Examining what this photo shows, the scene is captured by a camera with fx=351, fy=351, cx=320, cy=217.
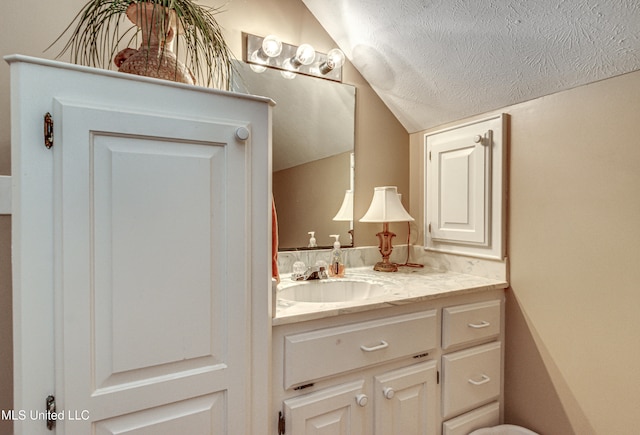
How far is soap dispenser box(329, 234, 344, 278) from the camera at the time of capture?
1.72 meters

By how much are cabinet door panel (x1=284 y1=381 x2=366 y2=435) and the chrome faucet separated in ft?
1.74

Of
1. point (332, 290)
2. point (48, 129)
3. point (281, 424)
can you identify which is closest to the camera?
point (48, 129)

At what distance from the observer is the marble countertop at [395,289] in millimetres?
1129

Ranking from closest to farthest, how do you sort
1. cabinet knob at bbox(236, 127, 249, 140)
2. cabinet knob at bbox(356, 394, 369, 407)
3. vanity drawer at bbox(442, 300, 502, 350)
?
cabinet knob at bbox(236, 127, 249, 140), cabinet knob at bbox(356, 394, 369, 407), vanity drawer at bbox(442, 300, 502, 350)

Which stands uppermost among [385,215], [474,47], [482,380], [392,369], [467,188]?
[474,47]

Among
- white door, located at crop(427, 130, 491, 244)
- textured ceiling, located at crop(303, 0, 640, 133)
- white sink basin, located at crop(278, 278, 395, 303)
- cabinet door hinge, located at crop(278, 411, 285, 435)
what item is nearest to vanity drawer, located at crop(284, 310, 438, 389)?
cabinet door hinge, located at crop(278, 411, 285, 435)

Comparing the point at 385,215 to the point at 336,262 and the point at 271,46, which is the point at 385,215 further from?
the point at 271,46

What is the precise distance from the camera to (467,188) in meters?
1.74

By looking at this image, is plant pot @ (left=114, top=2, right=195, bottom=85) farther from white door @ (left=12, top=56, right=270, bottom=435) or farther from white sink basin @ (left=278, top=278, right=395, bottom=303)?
white sink basin @ (left=278, top=278, right=395, bottom=303)

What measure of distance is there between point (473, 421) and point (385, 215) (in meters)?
0.99

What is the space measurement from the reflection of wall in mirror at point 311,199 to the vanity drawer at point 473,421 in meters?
0.93

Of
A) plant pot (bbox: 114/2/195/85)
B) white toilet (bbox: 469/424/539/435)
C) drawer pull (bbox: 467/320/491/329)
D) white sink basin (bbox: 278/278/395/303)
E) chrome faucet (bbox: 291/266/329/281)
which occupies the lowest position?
white toilet (bbox: 469/424/539/435)

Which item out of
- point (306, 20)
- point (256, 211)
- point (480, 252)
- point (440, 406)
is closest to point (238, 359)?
point (256, 211)

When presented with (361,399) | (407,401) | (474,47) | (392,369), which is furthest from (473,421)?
(474,47)
